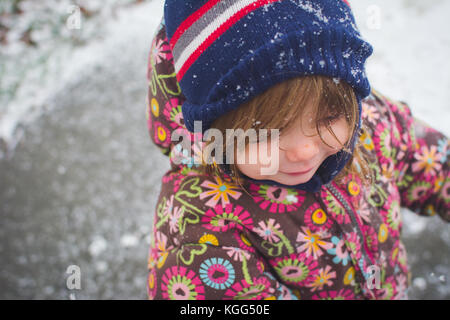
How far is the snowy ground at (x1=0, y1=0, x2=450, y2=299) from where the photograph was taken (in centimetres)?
140

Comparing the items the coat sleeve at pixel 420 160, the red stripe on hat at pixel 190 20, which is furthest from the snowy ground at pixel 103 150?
the red stripe on hat at pixel 190 20

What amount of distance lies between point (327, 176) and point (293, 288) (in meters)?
0.33

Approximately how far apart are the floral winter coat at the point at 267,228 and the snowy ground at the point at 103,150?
0.68m

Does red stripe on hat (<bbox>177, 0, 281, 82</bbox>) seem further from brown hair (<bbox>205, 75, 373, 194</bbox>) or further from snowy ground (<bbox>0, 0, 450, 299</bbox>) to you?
snowy ground (<bbox>0, 0, 450, 299</bbox>)

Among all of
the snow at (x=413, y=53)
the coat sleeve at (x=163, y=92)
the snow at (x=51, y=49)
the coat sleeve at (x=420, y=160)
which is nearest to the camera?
the coat sleeve at (x=163, y=92)

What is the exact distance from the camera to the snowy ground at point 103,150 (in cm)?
140

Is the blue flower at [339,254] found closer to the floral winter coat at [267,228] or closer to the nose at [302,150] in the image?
the floral winter coat at [267,228]

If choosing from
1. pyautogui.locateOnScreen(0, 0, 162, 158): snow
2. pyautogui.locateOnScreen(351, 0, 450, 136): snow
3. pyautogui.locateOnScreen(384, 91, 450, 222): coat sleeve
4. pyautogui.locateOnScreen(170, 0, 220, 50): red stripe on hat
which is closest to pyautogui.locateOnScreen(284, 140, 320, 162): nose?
pyautogui.locateOnScreen(170, 0, 220, 50): red stripe on hat

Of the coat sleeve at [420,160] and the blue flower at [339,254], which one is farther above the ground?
the coat sleeve at [420,160]

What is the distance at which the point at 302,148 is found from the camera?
1.82 ft

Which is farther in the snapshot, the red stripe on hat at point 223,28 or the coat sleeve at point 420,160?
the coat sleeve at point 420,160

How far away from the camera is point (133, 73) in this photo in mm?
1949
